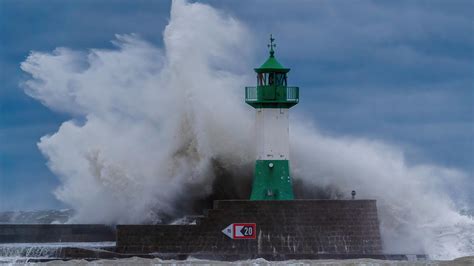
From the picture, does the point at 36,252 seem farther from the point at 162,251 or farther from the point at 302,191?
the point at 302,191

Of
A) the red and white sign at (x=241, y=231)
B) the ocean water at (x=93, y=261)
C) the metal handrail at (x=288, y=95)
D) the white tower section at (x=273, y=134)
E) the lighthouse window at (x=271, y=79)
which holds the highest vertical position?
the lighthouse window at (x=271, y=79)

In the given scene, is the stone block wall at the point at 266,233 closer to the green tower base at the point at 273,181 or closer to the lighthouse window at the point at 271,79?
the green tower base at the point at 273,181

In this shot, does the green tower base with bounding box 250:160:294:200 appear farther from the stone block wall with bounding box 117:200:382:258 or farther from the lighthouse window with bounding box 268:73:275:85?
the lighthouse window with bounding box 268:73:275:85

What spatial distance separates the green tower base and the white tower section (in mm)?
165

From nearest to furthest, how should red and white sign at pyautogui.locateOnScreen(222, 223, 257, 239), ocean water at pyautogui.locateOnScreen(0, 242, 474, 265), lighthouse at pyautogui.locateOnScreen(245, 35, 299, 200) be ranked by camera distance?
1. ocean water at pyautogui.locateOnScreen(0, 242, 474, 265)
2. red and white sign at pyautogui.locateOnScreen(222, 223, 257, 239)
3. lighthouse at pyautogui.locateOnScreen(245, 35, 299, 200)

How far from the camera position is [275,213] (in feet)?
114

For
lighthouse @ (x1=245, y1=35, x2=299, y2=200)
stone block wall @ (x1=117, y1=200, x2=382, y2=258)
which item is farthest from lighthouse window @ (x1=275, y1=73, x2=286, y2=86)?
stone block wall @ (x1=117, y1=200, x2=382, y2=258)

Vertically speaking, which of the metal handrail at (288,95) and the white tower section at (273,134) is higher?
the metal handrail at (288,95)

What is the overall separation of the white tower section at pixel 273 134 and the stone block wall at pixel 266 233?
2002 mm

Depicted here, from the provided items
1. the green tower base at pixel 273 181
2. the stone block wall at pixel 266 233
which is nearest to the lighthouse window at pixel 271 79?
the green tower base at pixel 273 181

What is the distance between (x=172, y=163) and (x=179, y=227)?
12.0 feet

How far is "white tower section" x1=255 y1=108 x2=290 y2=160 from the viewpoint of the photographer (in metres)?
36.4

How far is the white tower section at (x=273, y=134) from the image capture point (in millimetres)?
36406

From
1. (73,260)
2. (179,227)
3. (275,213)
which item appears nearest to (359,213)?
(275,213)
